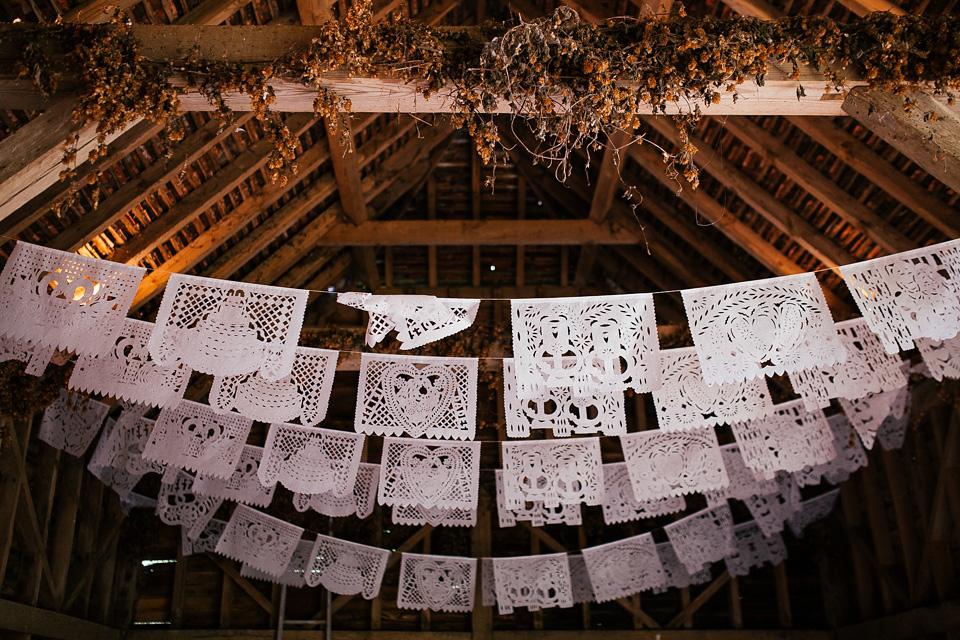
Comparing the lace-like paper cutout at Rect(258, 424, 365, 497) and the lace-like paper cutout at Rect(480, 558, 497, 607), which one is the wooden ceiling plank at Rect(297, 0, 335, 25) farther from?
the lace-like paper cutout at Rect(480, 558, 497, 607)

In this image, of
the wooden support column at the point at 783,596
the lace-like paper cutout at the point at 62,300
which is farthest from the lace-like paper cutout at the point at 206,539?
the wooden support column at the point at 783,596

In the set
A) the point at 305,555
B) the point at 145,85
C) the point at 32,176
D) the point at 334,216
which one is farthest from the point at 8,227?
the point at 305,555

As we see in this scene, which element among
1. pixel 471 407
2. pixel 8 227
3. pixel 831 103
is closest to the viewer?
pixel 831 103

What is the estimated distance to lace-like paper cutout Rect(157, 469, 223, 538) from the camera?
21.7 feet

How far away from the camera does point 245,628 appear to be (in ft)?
26.0

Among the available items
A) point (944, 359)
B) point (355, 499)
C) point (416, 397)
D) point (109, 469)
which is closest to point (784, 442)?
point (944, 359)

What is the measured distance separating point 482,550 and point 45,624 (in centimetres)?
384

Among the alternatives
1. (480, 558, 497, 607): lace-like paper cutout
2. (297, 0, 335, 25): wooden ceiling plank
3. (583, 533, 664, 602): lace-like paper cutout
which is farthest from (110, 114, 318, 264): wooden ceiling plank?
(583, 533, 664, 602): lace-like paper cutout

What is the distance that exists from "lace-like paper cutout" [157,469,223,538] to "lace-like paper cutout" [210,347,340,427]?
2.60 m

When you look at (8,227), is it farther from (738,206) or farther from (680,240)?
(680,240)

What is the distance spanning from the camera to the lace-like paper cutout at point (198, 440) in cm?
535

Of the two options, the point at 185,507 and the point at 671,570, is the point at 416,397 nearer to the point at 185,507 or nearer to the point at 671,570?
the point at 185,507

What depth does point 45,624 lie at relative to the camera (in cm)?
612

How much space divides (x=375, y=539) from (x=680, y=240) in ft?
13.8
